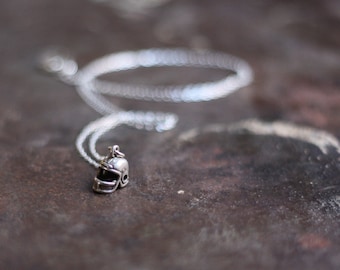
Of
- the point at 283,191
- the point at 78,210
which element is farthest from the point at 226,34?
the point at 78,210

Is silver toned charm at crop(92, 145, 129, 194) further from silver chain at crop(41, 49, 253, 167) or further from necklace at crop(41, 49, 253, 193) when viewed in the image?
silver chain at crop(41, 49, 253, 167)

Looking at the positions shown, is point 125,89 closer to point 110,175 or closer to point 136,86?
point 136,86

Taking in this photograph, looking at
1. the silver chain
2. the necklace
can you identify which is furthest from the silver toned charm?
the silver chain

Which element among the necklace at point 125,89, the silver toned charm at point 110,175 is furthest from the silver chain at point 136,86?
the silver toned charm at point 110,175

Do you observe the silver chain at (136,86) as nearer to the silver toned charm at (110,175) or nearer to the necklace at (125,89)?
the necklace at (125,89)

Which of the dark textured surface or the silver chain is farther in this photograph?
the silver chain

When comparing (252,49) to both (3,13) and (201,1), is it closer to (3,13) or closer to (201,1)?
(201,1)
